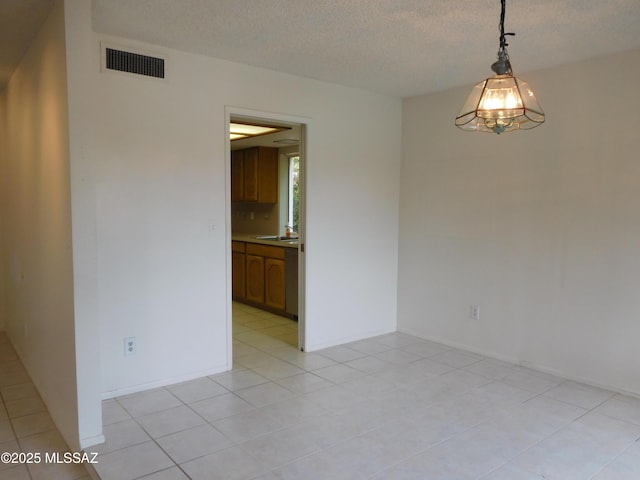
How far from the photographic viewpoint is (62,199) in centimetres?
248

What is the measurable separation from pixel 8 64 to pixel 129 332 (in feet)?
7.54

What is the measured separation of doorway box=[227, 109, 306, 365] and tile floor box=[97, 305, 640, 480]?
71 centimetres

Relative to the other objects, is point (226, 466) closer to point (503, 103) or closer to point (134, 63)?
point (503, 103)

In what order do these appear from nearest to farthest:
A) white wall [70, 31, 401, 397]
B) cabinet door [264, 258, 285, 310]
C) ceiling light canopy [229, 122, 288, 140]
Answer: white wall [70, 31, 401, 397], ceiling light canopy [229, 122, 288, 140], cabinet door [264, 258, 285, 310]

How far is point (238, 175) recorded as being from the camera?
22.5 feet

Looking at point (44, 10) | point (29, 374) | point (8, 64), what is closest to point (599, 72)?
point (44, 10)

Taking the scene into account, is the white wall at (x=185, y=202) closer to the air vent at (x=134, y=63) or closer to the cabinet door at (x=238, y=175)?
the air vent at (x=134, y=63)

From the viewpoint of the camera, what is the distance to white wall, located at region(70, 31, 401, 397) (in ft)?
10.1

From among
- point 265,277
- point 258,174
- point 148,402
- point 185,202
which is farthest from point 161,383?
point 258,174

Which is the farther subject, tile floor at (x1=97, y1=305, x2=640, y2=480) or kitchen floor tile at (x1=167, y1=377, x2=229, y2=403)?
kitchen floor tile at (x1=167, y1=377, x2=229, y2=403)

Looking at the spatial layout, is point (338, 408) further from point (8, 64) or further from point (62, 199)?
point (8, 64)

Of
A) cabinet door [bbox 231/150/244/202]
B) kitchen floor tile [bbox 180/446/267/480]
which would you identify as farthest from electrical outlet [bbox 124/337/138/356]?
cabinet door [bbox 231/150/244/202]

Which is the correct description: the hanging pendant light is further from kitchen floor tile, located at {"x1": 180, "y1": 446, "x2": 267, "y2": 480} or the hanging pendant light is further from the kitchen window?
the kitchen window

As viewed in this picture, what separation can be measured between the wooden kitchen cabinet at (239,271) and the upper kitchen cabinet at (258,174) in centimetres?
77
